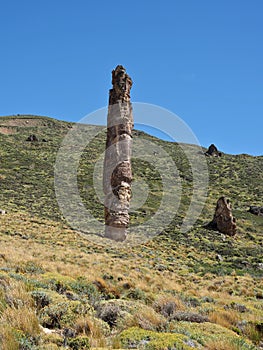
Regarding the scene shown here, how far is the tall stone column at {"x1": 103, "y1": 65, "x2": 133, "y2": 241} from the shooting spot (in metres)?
21.8

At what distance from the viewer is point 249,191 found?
53.3 metres

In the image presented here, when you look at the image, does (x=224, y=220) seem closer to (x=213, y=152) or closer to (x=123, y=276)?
(x=123, y=276)

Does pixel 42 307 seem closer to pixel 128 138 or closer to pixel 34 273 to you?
pixel 34 273

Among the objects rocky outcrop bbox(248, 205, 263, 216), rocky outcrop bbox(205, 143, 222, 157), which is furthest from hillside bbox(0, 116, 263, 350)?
rocky outcrop bbox(205, 143, 222, 157)

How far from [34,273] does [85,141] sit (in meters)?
67.3

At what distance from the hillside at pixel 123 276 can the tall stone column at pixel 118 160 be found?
207cm

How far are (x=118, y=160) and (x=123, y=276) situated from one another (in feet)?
35.6

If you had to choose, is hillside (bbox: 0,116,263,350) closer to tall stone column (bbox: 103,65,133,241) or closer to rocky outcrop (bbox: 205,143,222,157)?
tall stone column (bbox: 103,65,133,241)

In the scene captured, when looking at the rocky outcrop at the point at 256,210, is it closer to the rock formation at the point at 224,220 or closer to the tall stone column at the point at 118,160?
the rock formation at the point at 224,220

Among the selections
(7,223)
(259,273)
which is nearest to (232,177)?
(259,273)

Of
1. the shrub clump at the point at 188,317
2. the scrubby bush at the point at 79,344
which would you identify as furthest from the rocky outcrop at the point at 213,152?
the scrubby bush at the point at 79,344

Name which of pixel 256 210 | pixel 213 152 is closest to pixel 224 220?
pixel 256 210

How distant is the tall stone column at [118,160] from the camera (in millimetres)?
21750

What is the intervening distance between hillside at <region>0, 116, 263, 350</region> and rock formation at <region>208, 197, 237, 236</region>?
3.60 ft
